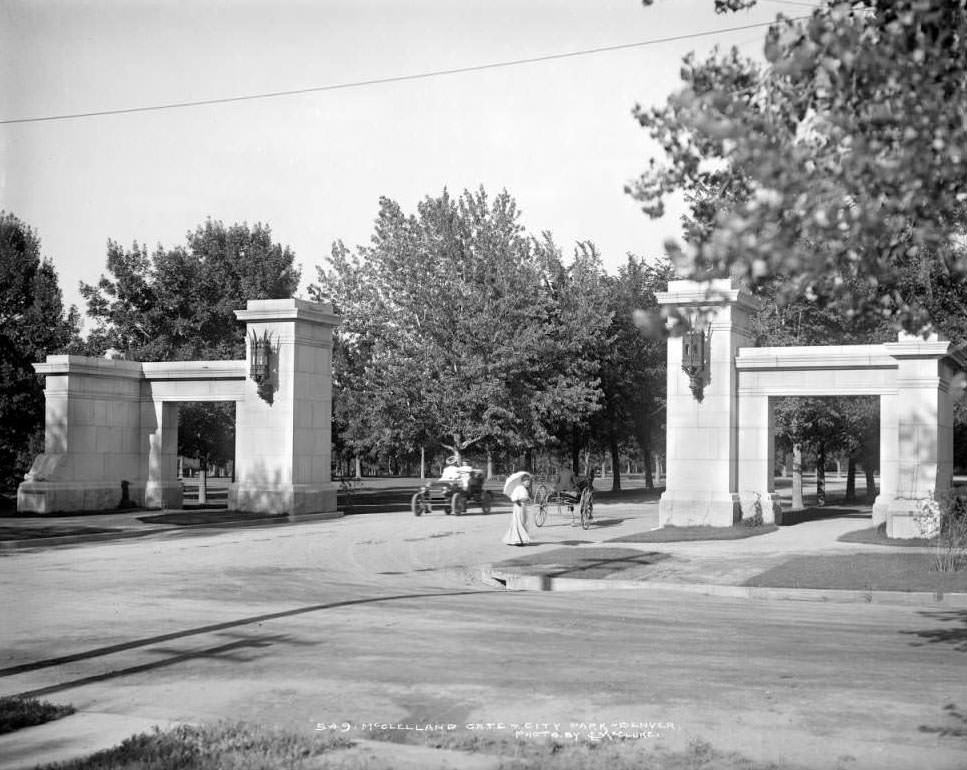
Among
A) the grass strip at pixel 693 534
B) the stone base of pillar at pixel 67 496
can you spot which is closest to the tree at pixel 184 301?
the stone base of pillar at pixel 67 496

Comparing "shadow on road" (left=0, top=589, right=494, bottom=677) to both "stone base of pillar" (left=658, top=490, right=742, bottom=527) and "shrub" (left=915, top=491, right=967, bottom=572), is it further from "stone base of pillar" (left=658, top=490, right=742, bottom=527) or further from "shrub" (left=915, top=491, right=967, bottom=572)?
"stone base of pillar" (left=658, top=490, right=742, bottom=527)

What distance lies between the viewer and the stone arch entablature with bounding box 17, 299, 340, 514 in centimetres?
3294

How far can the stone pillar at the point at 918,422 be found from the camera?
83.2ft

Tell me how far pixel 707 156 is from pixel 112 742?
5.63 metres

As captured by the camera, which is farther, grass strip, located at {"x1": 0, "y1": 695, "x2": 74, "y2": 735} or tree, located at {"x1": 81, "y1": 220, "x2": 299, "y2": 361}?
tree, located at {"x1": 81, "y1": 220, "x2": 299, "y2": 361}

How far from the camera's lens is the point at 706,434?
92.4ft

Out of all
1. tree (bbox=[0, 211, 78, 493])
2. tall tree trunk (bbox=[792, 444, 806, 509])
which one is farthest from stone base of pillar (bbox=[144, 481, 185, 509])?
tall tree trunk (bbox=[792, 444, 806, 509])

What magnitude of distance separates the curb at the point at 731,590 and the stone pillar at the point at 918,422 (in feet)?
31.7

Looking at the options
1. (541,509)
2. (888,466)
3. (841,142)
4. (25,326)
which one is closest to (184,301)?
(25,326)

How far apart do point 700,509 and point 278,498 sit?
1282cm

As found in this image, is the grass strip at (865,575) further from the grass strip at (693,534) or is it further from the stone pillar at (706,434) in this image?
the stone pillar at (706,434)

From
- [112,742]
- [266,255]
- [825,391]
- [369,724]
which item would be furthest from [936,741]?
[266,255]

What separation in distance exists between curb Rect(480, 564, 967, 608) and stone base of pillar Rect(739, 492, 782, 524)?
36.5 feet

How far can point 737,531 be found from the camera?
26.5m
